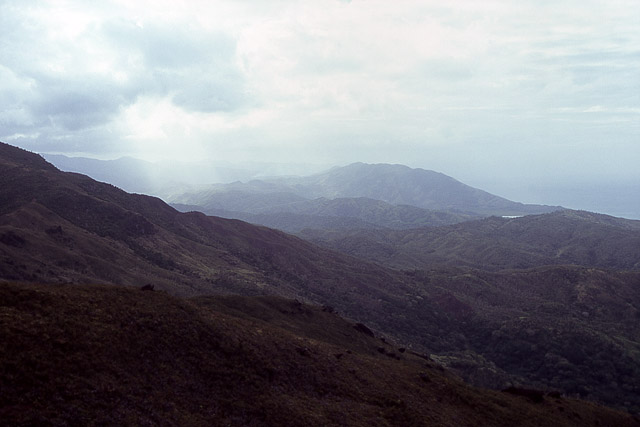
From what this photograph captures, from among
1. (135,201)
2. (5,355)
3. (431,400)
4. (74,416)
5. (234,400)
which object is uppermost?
(135,201)

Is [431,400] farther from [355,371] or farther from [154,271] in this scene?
[154,271]

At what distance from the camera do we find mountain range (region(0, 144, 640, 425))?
56156 millimetres

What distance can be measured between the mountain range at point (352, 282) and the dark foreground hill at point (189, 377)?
153 cm

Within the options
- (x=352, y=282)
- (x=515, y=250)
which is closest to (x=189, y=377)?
(x=352, y=282)

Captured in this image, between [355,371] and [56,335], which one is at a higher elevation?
[56,335]

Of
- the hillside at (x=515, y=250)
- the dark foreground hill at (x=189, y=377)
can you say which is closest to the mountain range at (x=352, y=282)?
the dark foreground hill at (x=189, y=377)

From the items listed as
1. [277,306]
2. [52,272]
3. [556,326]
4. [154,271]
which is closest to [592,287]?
[556,326]

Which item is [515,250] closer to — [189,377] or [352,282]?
[352,282]

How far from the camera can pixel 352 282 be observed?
100 meters

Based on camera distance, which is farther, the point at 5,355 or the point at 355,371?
the point at 355,371

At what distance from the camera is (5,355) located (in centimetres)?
1527

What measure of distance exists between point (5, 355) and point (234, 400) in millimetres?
9873

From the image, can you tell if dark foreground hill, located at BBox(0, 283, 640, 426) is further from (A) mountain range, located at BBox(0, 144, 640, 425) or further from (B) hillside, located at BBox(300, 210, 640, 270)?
(B) hillside, located at BBox(300, 210, 640, 270)

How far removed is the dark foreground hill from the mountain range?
153 cm
